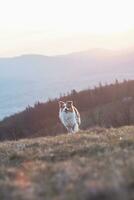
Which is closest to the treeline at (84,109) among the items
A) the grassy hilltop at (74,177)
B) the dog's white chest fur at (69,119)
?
the dog's white chest fur at (69,119)

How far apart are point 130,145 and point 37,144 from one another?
3819 mm

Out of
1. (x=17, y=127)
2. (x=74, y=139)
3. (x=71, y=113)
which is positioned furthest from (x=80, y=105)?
(x=74, y=139)

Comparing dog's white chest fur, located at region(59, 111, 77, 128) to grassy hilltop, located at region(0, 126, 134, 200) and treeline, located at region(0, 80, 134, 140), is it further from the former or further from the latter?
treeline, located at region(0, 80, 134, 140)

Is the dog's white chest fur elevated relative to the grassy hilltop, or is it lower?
elevated

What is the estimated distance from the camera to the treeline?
59987 millimetres

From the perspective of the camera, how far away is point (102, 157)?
39.0ft

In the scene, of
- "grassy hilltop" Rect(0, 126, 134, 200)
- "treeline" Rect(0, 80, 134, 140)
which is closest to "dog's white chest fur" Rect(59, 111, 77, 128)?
"grassy hilltop" Rect(0, 126, 134, 200)

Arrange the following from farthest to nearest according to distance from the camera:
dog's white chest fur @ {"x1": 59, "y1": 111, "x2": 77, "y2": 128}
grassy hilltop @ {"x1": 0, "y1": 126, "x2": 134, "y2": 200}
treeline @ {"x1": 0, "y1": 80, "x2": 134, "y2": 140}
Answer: treeline @ {"x1": 0, "y1": 80, "x2": 134, "y2": 140}, dog's white chest fur @ {"x1": 59, "y1": 111, "x2": 77, "y2": 128}, grassy hilltop @ {"x1": 0, "y1": 126, "x2": 134, "y2": 200}

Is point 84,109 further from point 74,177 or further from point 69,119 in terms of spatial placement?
point 74,177

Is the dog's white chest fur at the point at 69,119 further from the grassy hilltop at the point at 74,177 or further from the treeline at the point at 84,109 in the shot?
the treeline at the point at 84,109

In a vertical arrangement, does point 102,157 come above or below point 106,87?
below

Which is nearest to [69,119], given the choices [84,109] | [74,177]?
[74,177]

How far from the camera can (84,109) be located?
68.0m

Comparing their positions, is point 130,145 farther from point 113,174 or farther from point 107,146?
point 113,174
